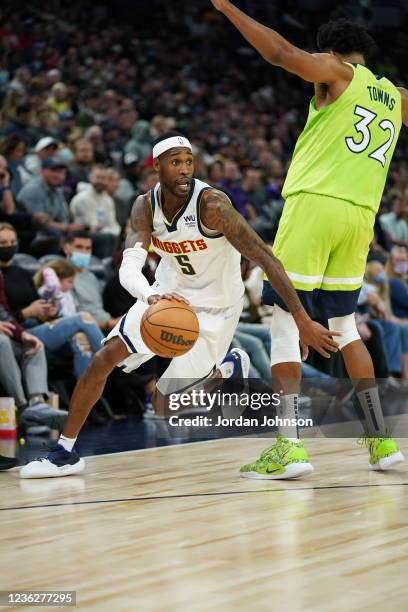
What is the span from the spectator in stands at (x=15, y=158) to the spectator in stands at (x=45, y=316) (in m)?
2.35

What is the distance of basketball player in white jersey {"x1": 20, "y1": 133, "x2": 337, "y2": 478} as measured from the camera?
185 inches

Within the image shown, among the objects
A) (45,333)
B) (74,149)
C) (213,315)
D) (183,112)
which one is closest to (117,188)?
(74,149)

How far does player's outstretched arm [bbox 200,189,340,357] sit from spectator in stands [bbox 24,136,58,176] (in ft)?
17.5

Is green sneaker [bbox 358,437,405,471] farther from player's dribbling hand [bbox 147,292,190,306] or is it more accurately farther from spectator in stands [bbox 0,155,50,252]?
spectator in stands [bbox 0,155,50,252]

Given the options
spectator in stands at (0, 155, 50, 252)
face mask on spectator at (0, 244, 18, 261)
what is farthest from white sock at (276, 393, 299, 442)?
spectator in stands at (0, 155, 50, 252)

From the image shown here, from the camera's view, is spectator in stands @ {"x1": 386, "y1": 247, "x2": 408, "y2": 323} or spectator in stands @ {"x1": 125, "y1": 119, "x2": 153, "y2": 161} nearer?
spectator in stands @ {"x1": 386, "y1": 247, "x2": 408, "y2": 323}

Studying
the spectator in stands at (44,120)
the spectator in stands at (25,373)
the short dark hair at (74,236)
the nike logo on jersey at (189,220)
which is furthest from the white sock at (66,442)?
the spectator in stands at (44,120)

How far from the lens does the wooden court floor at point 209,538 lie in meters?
2.80

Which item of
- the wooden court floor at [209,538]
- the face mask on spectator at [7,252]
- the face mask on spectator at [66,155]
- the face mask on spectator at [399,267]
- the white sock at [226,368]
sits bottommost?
the wooden court floor at [209,538]

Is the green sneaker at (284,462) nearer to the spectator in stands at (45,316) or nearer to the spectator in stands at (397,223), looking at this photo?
the spectator in stands at (45,316)

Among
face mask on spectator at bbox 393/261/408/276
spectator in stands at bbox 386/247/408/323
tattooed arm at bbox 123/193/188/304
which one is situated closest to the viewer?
tattooed arm at bbox 123/193/188/304

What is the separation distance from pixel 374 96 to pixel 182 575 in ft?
8.72

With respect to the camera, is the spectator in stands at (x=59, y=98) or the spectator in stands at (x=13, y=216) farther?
the spectator in stands at (x=59, y=98)

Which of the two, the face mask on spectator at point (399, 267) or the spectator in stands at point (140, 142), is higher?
the spectator in stands at point (140, 142)
